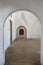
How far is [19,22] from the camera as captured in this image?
15.3m

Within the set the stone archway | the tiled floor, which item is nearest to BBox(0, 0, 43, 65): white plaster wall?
the tiled floor

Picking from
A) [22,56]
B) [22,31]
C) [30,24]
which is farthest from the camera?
[22,31]

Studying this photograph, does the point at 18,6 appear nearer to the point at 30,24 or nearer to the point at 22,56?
the point at 22,56

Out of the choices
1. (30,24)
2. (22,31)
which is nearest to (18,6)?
(30,24)

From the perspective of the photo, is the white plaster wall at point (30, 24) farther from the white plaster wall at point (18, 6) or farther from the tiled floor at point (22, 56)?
the white plaster wall at point (18, 6)


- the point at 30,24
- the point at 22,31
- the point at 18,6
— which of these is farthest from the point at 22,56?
the point at 22,31

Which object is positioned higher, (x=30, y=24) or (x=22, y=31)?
(x=30, y=24)

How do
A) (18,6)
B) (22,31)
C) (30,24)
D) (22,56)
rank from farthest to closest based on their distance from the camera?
(22,31)
(30,24)
(22,56)
(18,6)

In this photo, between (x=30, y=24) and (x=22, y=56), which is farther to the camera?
(x=30, y=24)

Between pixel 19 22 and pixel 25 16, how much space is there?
112 cm

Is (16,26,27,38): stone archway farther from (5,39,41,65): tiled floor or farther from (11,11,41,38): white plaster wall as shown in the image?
(5,39,41,65): tiled floor

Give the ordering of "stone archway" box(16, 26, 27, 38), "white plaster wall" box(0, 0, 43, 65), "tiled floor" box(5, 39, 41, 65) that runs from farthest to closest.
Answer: "stone archway" box(16, 26, 27, 38) → "tiled floor" box(5, 39, 41, 65) → "white plaster wall" box(0, 0, 43, 65)

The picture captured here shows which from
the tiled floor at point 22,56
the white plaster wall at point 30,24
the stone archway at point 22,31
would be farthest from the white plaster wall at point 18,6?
the stone archway at point 22,31

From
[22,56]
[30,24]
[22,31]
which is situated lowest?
[22,56]
